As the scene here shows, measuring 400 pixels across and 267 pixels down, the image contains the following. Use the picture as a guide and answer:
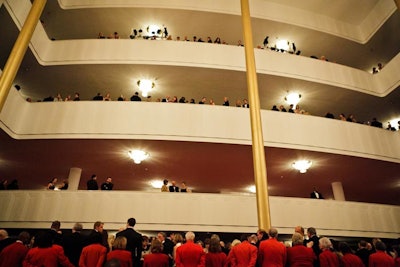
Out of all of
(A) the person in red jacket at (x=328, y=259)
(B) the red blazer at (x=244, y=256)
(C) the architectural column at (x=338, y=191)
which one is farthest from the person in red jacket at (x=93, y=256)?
(C) the architectural column at (x=338, y=191)

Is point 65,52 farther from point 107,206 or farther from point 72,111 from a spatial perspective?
point 107,206

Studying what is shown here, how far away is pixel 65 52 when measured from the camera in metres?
13.0

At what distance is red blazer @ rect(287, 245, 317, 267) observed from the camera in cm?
480

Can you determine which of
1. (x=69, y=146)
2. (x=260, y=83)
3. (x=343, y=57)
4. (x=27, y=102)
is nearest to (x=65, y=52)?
(x=27, y=102)

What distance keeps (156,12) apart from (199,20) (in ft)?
6.56

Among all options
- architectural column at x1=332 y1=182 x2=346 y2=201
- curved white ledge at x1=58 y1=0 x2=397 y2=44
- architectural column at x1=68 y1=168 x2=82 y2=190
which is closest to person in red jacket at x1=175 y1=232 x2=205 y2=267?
architectural column at x1=68 y1=168 x2=82 y2=190

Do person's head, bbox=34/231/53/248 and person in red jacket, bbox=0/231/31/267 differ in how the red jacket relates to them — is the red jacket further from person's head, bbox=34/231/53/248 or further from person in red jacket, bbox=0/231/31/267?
person in red jacket, bbox=0/231/31/267

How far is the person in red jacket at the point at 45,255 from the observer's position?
14.8ft

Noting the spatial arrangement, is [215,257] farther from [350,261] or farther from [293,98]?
[293,98]

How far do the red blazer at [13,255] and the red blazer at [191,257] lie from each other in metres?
2.36

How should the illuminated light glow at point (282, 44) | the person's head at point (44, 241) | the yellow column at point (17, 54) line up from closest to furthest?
the person's head at point (44, 241) < the yellow column at point (17, 54) < the illuminated light glow at point (282, 44)

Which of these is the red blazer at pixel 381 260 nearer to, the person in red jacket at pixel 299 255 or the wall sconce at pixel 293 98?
the person in red jacket at pixel 299 255

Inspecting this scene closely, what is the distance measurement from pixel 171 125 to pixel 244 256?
7.05 m

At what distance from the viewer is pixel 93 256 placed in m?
4.75
